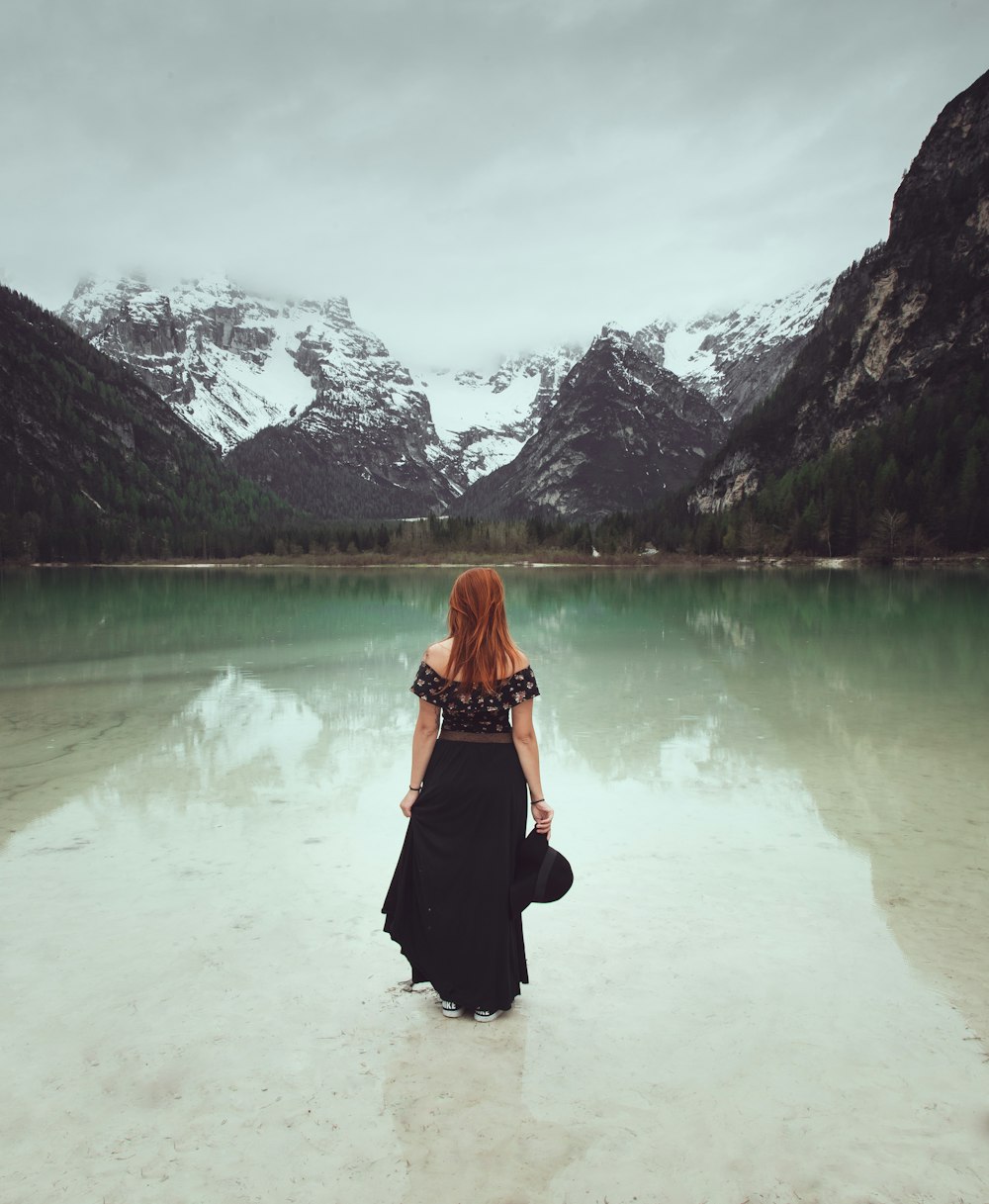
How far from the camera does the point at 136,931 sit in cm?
577

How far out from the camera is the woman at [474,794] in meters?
4.55

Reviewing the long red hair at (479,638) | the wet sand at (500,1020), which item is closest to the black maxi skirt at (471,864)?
the wet sand at (500,1020)

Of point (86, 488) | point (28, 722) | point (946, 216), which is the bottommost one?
point (28, 722)

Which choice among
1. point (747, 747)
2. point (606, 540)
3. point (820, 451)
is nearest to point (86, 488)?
point (606, 540)

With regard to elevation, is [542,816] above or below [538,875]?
above

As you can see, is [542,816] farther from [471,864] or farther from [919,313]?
[919,313]

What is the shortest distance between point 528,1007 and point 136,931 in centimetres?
297

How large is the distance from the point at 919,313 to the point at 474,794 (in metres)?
146

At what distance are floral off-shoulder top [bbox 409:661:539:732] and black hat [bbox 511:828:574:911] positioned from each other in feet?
2.33

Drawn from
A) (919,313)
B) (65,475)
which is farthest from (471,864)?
(65,475)

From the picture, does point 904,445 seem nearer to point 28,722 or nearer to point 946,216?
point 946,216

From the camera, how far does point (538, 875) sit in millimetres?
4625

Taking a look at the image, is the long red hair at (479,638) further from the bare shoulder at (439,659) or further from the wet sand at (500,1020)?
the wet sand at (500,1020)

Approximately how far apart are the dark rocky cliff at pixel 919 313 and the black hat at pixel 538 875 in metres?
126
